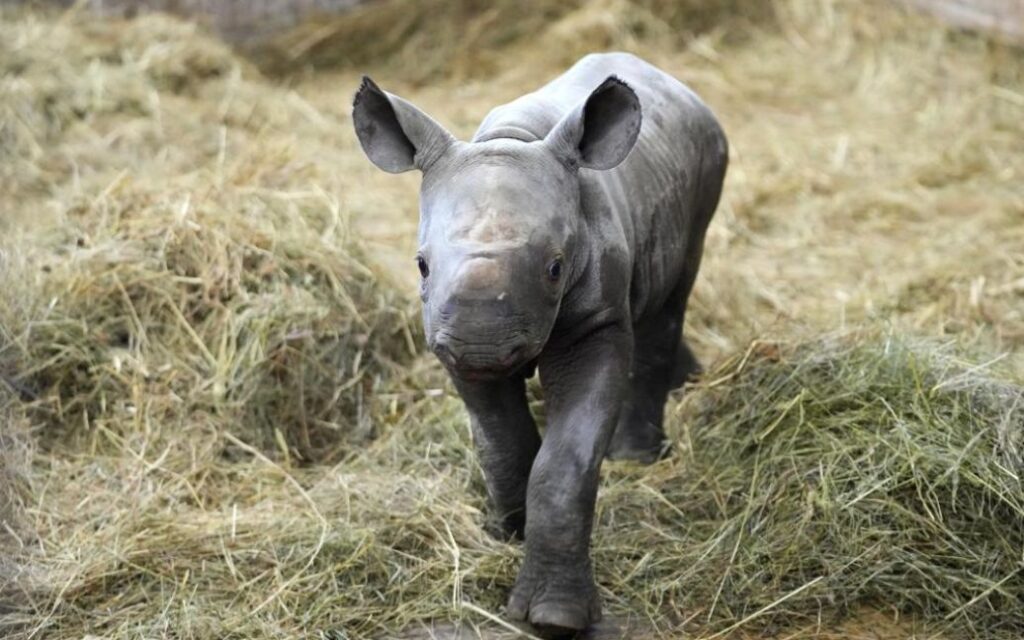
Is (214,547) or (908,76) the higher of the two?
(214,547)

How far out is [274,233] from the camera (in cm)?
731

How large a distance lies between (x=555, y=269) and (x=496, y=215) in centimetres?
25

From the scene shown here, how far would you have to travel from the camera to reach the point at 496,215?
4.56 meters

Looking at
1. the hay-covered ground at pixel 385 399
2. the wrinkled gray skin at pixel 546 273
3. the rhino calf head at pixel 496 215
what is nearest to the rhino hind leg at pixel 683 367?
the hay-covered ground at pixel 385 399

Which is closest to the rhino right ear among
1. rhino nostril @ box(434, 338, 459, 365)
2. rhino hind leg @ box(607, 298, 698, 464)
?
rhino nostril @ box(434, 338, 459, 365)

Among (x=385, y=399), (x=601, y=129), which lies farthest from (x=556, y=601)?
(x=385, y=399)

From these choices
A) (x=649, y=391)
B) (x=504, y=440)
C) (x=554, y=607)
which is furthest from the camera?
(x=649, y=391)

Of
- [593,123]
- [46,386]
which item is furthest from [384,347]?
[593,123]

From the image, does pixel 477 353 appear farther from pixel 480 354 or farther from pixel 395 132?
pixel 395 132

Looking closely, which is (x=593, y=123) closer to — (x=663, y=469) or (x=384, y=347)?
(x=663, y=469)

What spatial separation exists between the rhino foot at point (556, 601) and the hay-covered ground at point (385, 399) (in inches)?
7.5

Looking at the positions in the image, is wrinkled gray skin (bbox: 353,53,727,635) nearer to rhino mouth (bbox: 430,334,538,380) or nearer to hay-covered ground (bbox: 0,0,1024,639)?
rhino mouth (bbox: 430,334,538,380)

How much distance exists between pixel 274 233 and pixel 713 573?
9.53 feet

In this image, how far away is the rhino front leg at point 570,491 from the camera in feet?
16.4
